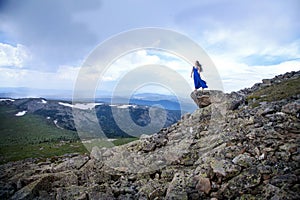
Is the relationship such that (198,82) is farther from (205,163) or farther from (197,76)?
(205,163)

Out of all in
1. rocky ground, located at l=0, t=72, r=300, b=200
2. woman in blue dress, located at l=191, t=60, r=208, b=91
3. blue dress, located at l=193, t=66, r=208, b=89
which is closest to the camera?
rocky ground, located at l=0, t=72, r=300, b=200

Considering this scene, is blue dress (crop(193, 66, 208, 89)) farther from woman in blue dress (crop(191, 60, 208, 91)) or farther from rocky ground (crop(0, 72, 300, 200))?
rocky ground (crop(0, 72, 300, 200))

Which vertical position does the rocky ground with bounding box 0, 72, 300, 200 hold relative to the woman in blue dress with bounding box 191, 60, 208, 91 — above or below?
below

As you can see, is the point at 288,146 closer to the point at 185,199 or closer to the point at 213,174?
the point at 213,174

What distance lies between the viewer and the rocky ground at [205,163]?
11.3 m

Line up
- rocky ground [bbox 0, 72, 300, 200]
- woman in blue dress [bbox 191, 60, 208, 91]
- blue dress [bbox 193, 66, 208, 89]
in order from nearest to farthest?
rocky ground [bbox 0, 72, 300, 200] → woman in blue dress [bbox 191, 60, 208, 91] → blue dress [bbox 193, 66, 208, 89]

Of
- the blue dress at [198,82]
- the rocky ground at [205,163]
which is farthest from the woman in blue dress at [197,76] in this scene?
the rocky ground at [205,163]

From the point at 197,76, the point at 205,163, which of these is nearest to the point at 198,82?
the point at 197,76

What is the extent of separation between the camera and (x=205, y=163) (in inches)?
531

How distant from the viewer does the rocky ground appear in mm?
11289

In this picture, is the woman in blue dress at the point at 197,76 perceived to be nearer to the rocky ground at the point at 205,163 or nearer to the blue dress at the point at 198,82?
the blue dress at the point at 198,82

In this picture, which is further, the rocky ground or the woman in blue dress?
the woman in blue dress

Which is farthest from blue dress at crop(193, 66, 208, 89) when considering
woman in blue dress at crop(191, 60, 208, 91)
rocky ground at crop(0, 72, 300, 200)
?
rocky ground at crop(0, 72, 300, 200)

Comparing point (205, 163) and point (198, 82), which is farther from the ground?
point (198, 82)
